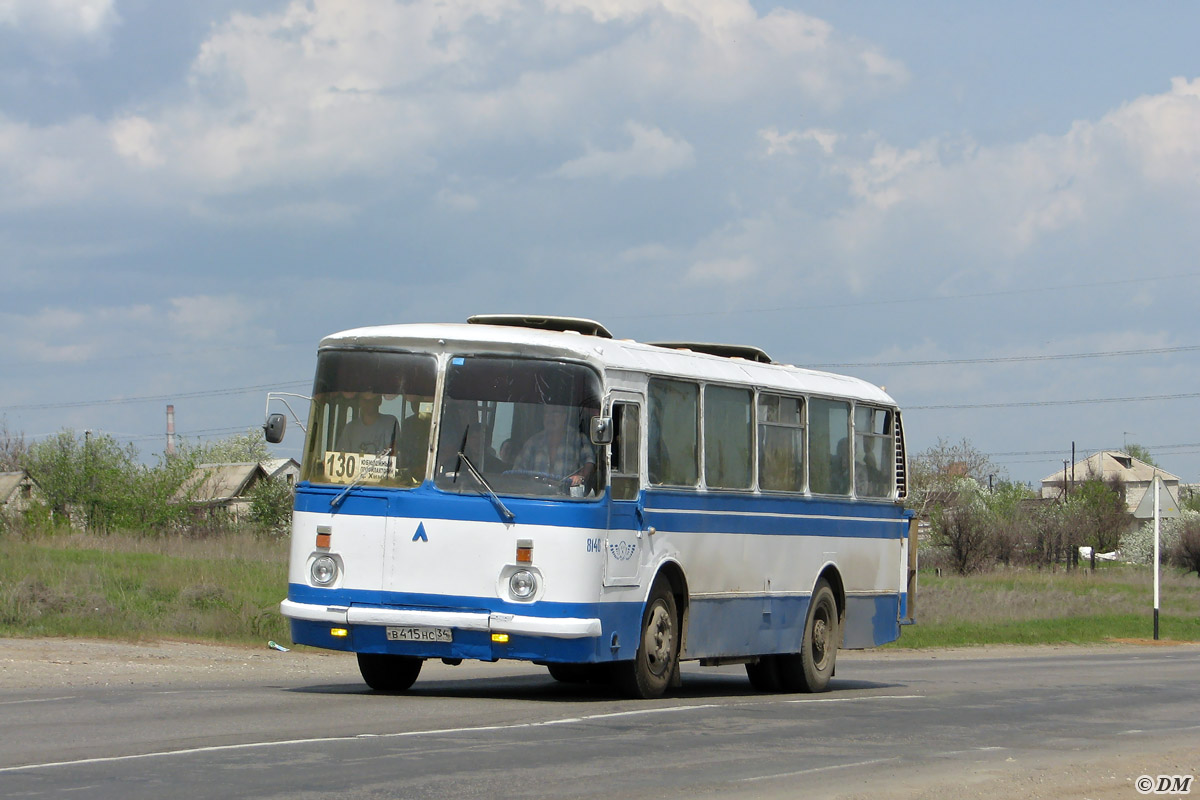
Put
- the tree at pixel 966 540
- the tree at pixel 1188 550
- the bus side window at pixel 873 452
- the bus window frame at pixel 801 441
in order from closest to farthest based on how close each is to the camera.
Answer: the bus window frame at pixel 801 441
the bus side window at pixel 873 452
the tree at pixel 966 540
the tree at pixel 1188 550

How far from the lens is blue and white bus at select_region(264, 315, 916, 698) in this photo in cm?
1347

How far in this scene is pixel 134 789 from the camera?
8250 mm

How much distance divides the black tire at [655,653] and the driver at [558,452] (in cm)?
161

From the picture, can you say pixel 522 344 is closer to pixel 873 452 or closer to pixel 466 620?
pixel 466 620

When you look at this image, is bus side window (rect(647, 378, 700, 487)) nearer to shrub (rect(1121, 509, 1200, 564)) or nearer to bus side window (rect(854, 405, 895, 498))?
bus side window (rect(854, 405, 895, 498))

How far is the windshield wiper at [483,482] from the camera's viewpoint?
44.2 ft

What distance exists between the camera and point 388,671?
A: 15.1 metres

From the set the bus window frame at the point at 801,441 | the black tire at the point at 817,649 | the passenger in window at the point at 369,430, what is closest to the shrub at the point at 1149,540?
the black tire at the point at 817,649

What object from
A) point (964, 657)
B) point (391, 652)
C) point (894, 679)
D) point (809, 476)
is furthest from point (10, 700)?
point (964, 657)

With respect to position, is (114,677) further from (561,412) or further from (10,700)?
(561,412)

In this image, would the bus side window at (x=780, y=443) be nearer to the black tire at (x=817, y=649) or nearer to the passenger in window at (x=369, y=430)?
the black tire at (x=817, y=649)

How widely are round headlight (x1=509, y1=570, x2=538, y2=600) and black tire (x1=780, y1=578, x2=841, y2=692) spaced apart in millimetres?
5225

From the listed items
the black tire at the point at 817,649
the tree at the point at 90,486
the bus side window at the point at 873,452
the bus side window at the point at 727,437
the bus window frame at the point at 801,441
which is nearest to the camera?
the bus side window at the point at 727,437

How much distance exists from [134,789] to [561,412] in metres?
6.16
